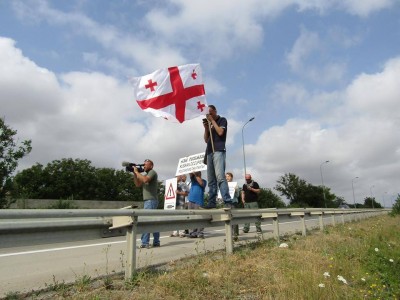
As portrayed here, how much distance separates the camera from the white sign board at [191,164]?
13.0m

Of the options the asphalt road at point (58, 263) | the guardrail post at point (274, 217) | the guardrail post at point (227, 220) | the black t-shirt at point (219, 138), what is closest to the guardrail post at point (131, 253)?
the asphalt road at point (58, 263)

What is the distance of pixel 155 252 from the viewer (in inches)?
323

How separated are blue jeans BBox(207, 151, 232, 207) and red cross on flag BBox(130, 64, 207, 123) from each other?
108 cm

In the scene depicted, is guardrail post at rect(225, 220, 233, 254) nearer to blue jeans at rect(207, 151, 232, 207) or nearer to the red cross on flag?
blue jeans at rect(207, 151, 232, 207)

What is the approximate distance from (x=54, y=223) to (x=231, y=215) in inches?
135

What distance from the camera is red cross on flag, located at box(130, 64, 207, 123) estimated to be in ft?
26.4

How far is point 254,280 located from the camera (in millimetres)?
4805

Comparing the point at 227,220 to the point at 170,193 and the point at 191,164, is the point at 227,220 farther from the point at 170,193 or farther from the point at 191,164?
the point at 170,193

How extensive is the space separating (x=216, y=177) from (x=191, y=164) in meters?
6.08

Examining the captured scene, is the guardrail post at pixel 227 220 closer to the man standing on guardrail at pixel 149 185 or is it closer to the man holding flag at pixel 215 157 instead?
the man holding flag at pixel 215 157

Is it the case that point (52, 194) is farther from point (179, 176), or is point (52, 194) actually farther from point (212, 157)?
point (212, 157)

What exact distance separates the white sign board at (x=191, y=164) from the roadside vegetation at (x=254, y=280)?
254 inches

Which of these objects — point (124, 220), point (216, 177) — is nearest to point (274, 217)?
point (216, 177)

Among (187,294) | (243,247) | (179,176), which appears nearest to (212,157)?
(243,247)
